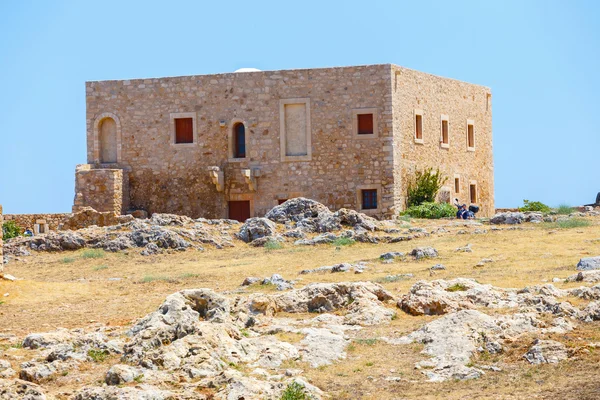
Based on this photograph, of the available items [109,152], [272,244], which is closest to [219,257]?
[272,244]

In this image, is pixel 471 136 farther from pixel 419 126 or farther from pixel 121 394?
pixel 121 394

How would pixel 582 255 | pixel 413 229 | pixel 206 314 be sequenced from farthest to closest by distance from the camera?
pixel 413 229 < pixel 582 255 < pixel 206 314

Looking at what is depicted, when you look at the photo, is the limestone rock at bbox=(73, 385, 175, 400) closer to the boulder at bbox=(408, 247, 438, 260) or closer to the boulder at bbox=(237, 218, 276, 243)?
the boulder at bbox=(408, 247, 438, 260)

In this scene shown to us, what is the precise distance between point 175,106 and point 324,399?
25.7m

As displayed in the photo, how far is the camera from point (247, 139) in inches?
1335

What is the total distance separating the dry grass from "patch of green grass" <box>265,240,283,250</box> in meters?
0.24

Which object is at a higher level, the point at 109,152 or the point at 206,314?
the point at 109,152

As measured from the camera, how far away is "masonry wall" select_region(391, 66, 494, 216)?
33.4 meters

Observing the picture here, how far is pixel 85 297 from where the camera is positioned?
1692cm

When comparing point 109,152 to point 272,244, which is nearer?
point 272,244

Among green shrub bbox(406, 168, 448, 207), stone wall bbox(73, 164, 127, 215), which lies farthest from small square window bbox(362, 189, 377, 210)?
stone wall bbox(73, 164, 127, 215)

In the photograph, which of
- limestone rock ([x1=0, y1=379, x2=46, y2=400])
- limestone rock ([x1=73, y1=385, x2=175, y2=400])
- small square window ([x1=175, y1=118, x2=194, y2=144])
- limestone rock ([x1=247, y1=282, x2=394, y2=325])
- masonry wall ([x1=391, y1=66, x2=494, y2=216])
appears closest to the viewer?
limestone rock ([x1=0, y1=379, x2=46, y2=400])

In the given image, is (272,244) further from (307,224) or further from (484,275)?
(484,275)

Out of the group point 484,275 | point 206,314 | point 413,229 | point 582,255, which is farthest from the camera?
point 413,229
